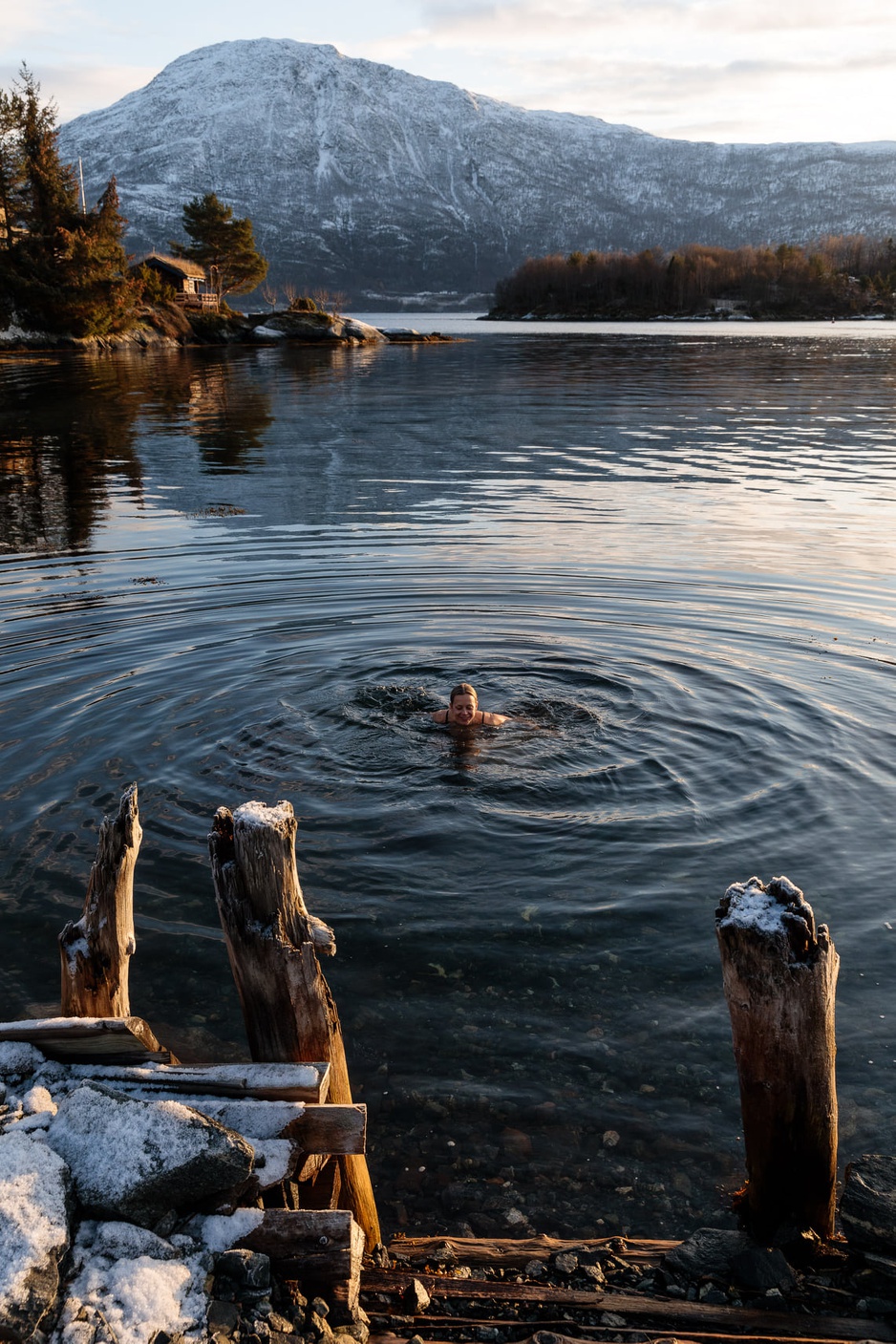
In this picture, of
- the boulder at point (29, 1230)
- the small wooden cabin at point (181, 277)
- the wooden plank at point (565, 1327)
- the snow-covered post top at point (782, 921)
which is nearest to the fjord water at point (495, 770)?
the wooden plank at point (565, 1327)

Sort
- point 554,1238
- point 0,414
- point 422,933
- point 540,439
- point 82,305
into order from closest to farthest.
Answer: point 554,1238 < point 422,933 < point 540,439 < point 0,414 < point 82,305

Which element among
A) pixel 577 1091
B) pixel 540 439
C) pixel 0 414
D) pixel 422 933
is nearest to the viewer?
pixel 577 1091

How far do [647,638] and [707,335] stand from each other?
116 m

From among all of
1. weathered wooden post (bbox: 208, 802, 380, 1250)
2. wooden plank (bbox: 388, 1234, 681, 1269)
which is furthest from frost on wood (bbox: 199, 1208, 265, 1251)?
wooden plank (bbox: 388, 1234, 681, 1269)

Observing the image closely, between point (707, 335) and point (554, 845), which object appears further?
point (707, 335)

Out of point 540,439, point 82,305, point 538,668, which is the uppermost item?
point 82,305

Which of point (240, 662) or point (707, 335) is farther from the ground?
point (707, 335)

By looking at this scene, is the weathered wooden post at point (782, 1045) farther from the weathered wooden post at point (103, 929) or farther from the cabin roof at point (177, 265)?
the cabin roof at point (177, 265)

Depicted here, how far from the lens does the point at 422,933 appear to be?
770 cm

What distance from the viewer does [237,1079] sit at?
4648mm

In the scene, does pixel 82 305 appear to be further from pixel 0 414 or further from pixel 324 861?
pixel 324 861

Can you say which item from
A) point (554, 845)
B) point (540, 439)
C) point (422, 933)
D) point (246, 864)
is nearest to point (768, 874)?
point (554, 845)

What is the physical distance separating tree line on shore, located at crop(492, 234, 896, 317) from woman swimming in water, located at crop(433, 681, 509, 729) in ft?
604

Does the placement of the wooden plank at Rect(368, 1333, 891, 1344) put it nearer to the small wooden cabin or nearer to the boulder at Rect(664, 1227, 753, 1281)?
the boulder at Rect(664, 1227, 753, 1281)
